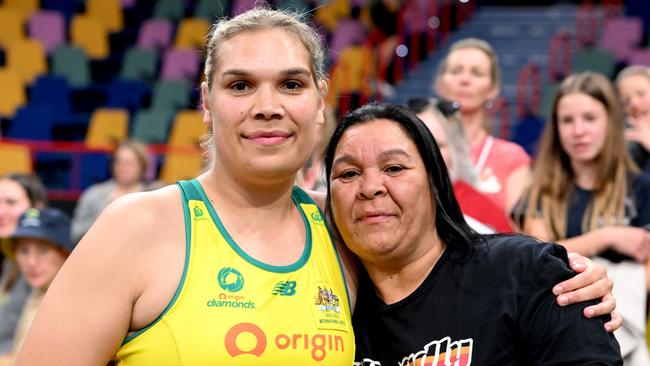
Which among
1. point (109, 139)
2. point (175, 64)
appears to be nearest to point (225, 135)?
point (109, 139)

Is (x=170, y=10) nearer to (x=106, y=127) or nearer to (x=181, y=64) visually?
(x=181, y=64)

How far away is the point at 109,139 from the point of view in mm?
9820

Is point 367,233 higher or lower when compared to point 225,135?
lower

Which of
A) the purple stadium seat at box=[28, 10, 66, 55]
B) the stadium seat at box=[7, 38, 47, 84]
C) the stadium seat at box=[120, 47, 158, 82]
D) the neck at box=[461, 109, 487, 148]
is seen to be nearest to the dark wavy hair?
the neck at box=[461, 109, 487, 148]

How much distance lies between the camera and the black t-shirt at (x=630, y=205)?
3320mm

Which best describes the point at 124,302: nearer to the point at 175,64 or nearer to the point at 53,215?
the point at 53,215

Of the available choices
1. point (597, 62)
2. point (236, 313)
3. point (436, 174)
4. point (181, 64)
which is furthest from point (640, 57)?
point (236, 313)

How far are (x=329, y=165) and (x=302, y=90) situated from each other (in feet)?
0.91

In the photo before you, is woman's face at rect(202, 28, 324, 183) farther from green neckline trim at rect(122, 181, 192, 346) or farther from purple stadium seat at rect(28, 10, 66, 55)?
purple stadium seat at rect(28, 10, 66, 55)

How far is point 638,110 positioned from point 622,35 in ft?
21.1

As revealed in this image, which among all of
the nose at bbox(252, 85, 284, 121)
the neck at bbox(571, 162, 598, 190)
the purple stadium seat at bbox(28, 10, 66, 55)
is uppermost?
the purple stadium seat at bbox(28, 10, 66, 55)

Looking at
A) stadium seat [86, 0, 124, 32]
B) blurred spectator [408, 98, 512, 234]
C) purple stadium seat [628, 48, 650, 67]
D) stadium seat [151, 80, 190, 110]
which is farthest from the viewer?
stadium seat [86, 0, 124, 32]

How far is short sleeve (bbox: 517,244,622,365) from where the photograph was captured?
210 cm

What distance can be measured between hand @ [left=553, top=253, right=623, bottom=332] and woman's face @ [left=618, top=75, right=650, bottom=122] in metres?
2.02
